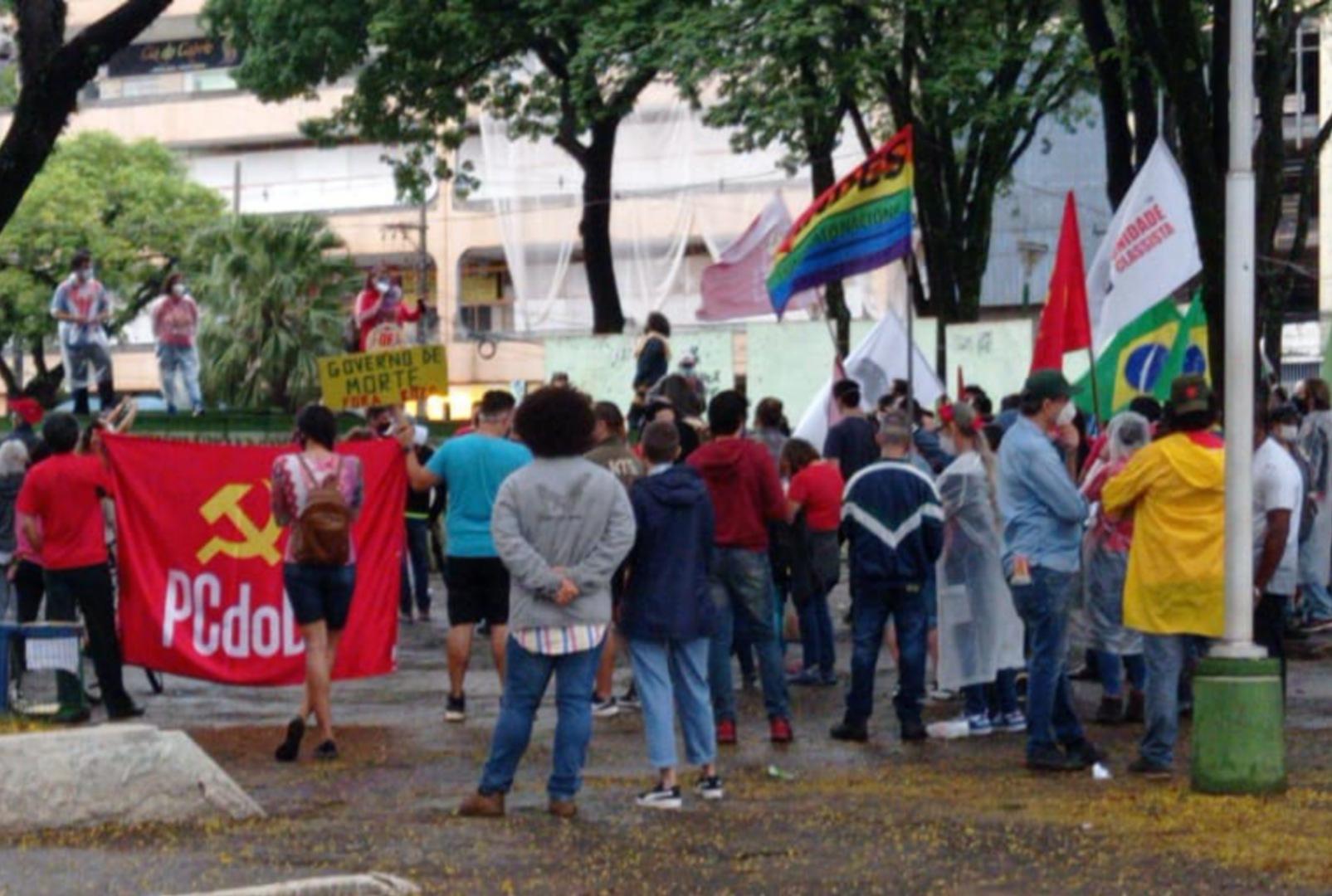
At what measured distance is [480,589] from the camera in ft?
46.5

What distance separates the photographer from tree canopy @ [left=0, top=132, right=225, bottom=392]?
62062mm

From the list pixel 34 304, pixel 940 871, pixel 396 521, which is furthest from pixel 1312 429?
pixel 34 304

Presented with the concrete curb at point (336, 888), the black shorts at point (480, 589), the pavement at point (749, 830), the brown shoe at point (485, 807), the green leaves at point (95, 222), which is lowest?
the pavement at point (749, 830)

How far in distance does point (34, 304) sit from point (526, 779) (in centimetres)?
5228

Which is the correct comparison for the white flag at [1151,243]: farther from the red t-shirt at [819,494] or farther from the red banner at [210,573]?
the red banner at [210,573]

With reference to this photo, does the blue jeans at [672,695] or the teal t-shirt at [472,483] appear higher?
the teal t-shirt at [472,483]

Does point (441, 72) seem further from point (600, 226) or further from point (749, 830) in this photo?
point (749, 830)

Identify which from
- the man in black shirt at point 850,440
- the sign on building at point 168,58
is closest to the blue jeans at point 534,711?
the man in black shirt at point 850,440

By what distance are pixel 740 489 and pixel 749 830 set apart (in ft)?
10.4

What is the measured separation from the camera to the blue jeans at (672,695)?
1124 centimetres

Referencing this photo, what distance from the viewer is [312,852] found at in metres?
10.1

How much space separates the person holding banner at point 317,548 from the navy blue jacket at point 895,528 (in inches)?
101

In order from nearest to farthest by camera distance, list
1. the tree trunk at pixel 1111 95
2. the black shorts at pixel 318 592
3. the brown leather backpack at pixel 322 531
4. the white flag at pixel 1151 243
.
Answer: the brown leather backpack at pixel 322 531
the black shorts at pixel 318 592
the white flag at pixel 1151 243
the tree trunk at pixel 1111 95

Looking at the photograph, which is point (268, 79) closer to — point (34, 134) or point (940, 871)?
point (34, 134)
